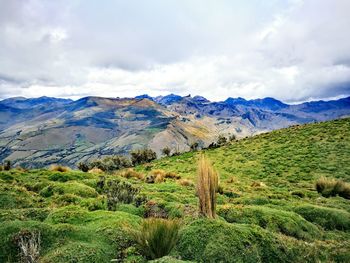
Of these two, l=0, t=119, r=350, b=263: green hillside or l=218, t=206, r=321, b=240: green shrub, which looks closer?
l=0, t=119, r=350, b=263: green hillside

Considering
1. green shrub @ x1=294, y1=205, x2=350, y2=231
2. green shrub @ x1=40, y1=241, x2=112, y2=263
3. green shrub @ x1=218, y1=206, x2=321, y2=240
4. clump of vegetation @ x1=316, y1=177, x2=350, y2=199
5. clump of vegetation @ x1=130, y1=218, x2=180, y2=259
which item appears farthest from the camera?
clump of vegetation @ x1=316, y1=177, x2=350, y2=199

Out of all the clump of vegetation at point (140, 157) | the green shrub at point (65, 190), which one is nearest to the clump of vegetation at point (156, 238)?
the green shrub at point (65, 190)

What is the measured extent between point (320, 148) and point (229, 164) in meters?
9.28

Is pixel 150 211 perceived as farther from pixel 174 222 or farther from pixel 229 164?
pixel 229 164

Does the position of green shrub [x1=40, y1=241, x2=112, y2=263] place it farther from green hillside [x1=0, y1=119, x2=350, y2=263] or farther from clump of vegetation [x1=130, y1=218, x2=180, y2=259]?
clump of vegetation [x1=130, y1=218, x2=180, y2=259]

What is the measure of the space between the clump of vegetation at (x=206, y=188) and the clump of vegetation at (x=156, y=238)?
5.24 ft

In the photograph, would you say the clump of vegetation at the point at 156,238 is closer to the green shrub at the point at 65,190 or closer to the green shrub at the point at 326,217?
the green shrub at the point at 326,217

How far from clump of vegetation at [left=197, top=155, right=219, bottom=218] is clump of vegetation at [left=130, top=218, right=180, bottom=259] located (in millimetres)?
1598

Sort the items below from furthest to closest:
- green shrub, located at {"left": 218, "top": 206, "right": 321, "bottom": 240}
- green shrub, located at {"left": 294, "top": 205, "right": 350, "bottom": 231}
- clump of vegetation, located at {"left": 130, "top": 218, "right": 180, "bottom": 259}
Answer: green shrub, located at {"left": 294, "top": 205, "right": 350, "bottom": 231} < green shrub, located at {"left": 218, "top": 206, "right": 321, "bottom": 240} < clump of vegetation, located at {"left": 130, "top": 218, "right": 180, "bottom": 259}

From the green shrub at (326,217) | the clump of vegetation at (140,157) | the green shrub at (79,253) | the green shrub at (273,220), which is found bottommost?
the clump of vegetation at (140,157)

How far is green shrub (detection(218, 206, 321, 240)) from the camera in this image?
8.73 metres

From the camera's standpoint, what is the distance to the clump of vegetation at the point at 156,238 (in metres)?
5.30

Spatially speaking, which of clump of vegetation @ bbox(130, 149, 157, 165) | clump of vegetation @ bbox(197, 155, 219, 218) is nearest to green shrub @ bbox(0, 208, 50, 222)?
clump of vegetation @ bbox(197, 155, 219, 218)

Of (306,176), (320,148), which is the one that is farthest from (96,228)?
(320,148)
